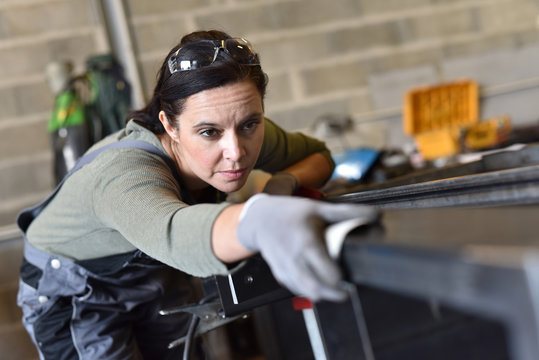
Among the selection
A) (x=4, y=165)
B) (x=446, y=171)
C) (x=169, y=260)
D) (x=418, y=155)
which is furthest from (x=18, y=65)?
(x=169, y=260)

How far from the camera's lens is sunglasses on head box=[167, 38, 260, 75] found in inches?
38.5

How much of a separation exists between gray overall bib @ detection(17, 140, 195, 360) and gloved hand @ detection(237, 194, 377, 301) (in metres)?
0.58

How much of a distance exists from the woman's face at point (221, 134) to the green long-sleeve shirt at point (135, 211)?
6cm

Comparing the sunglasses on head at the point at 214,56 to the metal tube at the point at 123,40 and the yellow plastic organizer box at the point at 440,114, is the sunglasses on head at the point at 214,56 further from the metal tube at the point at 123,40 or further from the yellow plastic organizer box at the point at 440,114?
the metal tube at the point at 123,40

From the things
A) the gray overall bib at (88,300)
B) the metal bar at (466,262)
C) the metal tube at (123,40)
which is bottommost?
the gray overall bib at (88,300)

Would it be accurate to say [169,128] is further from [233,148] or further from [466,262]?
[466,262]

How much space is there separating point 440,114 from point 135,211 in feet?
7.53

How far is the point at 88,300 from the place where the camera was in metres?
1.17

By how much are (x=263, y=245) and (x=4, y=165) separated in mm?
2427

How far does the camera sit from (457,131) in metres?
2.57

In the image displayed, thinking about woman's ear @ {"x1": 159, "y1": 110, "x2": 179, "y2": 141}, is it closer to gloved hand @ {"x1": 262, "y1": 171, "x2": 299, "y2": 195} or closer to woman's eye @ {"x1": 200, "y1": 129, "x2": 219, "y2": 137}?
woman's eye @ {"x1": 200, "y1": 129, "x2": 219, "y2": 137}

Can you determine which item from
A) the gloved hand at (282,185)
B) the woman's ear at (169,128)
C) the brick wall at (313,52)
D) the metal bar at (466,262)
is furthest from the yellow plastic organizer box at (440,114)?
the metal bar at (466,262)

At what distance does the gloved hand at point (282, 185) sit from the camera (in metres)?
1.13

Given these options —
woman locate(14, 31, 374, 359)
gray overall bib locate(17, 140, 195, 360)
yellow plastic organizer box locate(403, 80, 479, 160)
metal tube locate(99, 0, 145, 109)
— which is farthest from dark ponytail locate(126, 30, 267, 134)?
metal tube locate(99, 0, 145, 109)
